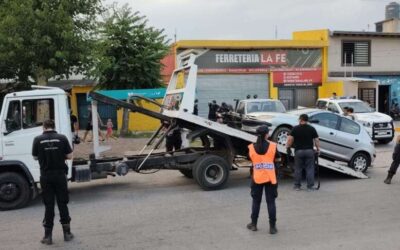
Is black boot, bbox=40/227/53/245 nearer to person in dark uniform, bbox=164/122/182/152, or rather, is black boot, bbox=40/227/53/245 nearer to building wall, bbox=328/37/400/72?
person in dark uniform, bbox=164/122/182/152

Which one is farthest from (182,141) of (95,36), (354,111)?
(354,111)

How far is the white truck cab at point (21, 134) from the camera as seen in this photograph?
9086 mm

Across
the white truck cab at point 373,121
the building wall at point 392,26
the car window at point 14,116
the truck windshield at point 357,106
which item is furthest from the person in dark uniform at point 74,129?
the building wall at point 392,26

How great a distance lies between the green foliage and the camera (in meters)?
23.2

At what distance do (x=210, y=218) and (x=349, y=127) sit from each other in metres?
6.18

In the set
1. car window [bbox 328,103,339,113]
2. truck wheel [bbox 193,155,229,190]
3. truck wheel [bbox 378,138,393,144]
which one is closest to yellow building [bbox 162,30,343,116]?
car window [bbox 328,103,339,113]

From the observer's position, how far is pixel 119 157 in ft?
34.9

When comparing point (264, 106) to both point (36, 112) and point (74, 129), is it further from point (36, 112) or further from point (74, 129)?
point (36, 112)

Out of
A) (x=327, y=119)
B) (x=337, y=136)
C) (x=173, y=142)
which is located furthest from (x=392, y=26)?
(x=173, y=142)

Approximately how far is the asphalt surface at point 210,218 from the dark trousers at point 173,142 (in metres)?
0.86

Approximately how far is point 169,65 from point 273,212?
1005 inches

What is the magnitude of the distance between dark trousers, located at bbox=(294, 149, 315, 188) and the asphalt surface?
0.33 m

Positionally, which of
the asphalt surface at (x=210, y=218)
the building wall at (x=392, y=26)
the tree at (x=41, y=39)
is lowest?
the asphalt surface at (x=210, y=218)

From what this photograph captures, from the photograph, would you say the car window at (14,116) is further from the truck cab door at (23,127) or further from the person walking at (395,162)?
the person walking at (395,162)
